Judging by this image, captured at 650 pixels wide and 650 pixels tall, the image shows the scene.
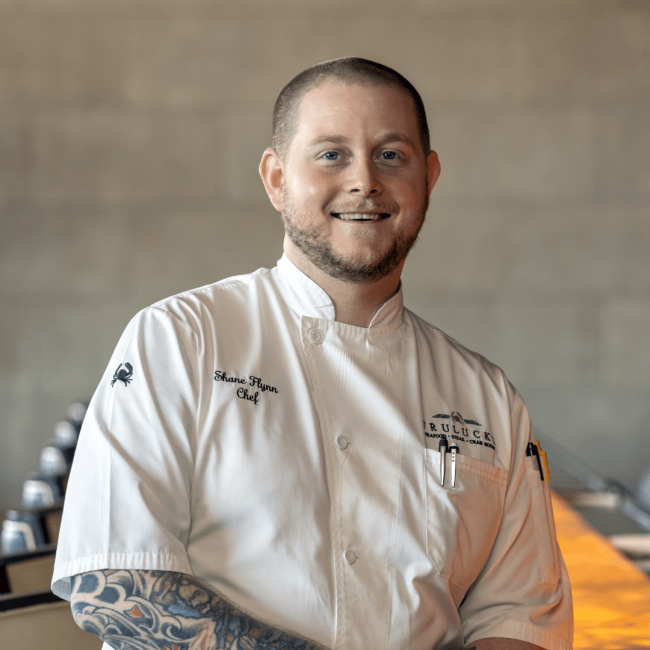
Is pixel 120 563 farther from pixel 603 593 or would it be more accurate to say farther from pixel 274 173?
pixel 603 593

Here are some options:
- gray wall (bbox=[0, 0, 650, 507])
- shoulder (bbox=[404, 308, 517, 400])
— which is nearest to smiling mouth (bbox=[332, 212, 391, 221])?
shoulder (bbox=[404, 308, 517, 400])

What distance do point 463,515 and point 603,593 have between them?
580mm

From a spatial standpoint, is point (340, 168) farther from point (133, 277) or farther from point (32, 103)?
point (32, 103)

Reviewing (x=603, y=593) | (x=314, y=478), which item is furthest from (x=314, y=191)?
(x=603, y=593)

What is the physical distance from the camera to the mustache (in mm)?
1164

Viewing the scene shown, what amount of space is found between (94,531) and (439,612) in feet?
1.60

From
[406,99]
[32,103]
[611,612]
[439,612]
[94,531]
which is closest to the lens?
[94,531]

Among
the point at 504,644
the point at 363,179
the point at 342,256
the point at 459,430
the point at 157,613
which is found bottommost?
the point at 504,644

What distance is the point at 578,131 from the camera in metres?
4.37

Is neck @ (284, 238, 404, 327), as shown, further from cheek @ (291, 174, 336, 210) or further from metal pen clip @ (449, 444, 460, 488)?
metal pen clip @ (449, 444, 460, 488)

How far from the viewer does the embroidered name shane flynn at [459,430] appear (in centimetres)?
121

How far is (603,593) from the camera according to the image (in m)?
1.55

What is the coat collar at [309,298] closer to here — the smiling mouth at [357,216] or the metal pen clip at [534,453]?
the smiling mouth at [357,216]

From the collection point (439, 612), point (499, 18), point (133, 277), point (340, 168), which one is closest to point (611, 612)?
point (439, 612)
